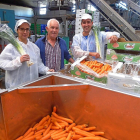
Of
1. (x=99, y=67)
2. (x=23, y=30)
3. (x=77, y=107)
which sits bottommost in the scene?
(x=77, y=107)

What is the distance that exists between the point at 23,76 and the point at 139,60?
5.59 feet

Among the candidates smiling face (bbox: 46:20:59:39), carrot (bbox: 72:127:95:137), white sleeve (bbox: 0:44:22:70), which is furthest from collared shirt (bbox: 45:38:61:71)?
carrot (bbox: 72:127:95:137)

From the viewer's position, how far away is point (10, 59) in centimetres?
193

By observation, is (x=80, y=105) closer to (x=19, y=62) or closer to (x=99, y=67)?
(x=99, y=67)

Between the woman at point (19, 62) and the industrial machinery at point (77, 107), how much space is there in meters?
0.54

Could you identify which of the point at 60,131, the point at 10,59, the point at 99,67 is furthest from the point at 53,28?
the point at 60,131

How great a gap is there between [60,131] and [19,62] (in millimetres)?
1026

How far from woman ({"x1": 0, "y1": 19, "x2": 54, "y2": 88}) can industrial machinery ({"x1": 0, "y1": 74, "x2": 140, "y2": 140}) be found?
54 cm

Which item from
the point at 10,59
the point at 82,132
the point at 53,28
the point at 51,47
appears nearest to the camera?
the point at 82,132

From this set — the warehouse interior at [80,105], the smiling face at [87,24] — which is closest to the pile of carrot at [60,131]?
the warehouse interior at [80,105]

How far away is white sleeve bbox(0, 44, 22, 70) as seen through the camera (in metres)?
1.80

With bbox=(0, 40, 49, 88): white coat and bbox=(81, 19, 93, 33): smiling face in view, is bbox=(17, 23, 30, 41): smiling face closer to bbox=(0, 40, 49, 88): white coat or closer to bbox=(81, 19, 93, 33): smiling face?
bbox=(0, 40, 49, 88): white coat

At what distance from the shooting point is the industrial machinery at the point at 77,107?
1.20 metres

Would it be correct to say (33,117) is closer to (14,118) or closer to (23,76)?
(14,118)
